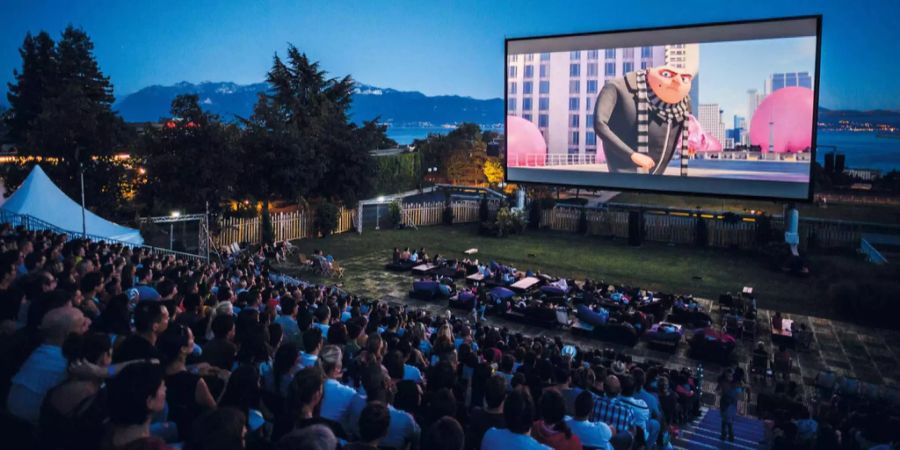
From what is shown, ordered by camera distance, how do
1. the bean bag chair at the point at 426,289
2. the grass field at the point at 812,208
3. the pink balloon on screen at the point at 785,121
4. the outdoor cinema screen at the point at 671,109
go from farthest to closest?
1. the grass field at the point at 812,208
2. the outdoor cinema screen at the point at 671,109
3. the pink balloon on screen at the point at 785,121
4. the bean bag chair at the point at 426,289

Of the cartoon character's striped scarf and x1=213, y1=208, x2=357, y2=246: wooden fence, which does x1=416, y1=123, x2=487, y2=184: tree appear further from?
the cartoon character's striped scarf

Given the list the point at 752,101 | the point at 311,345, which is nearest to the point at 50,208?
the point at 311,345

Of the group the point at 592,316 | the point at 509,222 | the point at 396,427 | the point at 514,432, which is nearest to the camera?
the point at 514,432

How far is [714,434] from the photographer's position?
353 inches

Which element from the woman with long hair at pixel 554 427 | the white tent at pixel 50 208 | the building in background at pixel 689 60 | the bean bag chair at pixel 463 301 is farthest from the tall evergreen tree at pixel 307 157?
the woman with long hair at pixel 554 427

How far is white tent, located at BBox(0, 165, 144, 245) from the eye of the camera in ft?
51.8

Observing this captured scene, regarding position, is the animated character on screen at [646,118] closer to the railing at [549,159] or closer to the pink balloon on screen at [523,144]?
the railing at [549,159]

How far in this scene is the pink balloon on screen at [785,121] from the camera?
1905cm

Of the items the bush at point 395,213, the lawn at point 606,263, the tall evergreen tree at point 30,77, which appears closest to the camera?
the lawn at point 606,263

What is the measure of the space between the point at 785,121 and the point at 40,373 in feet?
68.7

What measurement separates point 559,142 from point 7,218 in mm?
18716

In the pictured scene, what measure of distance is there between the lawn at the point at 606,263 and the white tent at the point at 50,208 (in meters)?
6.06

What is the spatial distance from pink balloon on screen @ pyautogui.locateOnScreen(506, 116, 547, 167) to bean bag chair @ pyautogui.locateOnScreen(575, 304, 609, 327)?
12.3 m

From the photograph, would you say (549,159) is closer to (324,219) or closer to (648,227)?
(648,227)
